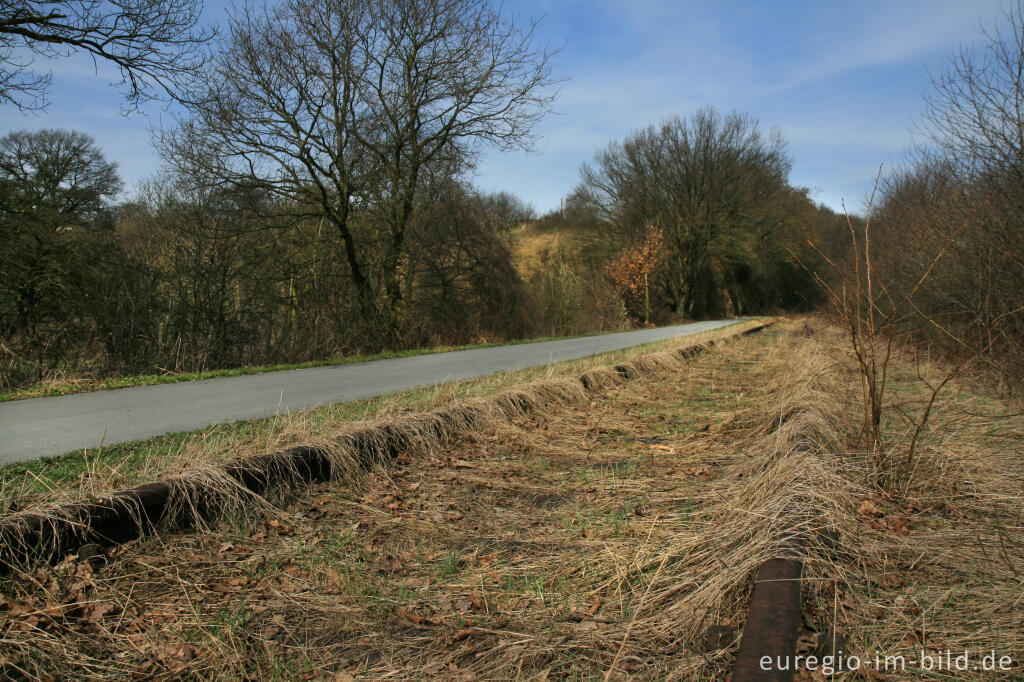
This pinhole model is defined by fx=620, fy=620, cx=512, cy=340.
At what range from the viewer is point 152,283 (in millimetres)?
11797

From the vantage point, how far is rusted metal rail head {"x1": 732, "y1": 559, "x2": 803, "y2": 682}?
1.81m

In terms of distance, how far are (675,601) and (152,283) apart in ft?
39.7

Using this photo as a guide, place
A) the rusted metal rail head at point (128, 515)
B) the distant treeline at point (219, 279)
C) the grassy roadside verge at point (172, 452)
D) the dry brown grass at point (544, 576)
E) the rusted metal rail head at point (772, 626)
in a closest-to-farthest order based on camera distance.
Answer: the rusted metal rail head at point (772, 626) → the dry brown grass at point (544, 576) → the rusted metal rail head at point (128, 515) → the grassy roadside verge at point (172, 452) → the distant treeline at point (219, 279)

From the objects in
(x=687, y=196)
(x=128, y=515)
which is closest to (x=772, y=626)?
(x=128, y=515)

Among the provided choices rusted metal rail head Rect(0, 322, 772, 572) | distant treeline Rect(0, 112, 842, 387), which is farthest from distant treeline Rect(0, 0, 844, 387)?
rusted metal rail head Rect(0, 322, 772, 572)

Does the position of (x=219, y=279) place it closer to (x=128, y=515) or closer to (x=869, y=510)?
(x=128, y=515)

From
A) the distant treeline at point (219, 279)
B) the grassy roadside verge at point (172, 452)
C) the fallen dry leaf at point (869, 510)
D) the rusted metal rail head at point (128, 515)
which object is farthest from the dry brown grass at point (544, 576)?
the distant treeline at point (219, 279)

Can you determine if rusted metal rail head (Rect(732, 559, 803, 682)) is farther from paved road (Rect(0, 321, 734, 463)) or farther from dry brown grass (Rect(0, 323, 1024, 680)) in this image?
paved road (Rect(0, 321, 734, 463))

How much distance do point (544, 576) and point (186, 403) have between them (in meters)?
5.42

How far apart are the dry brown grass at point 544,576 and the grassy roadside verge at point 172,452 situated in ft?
1.63

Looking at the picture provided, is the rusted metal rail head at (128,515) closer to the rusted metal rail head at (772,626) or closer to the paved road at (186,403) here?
the paved road at (186,403)

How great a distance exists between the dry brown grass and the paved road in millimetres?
2267

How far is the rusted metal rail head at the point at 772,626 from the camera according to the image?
71.4 inches

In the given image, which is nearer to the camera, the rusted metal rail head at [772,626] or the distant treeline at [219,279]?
the rusted metal rail head at [772,626]
